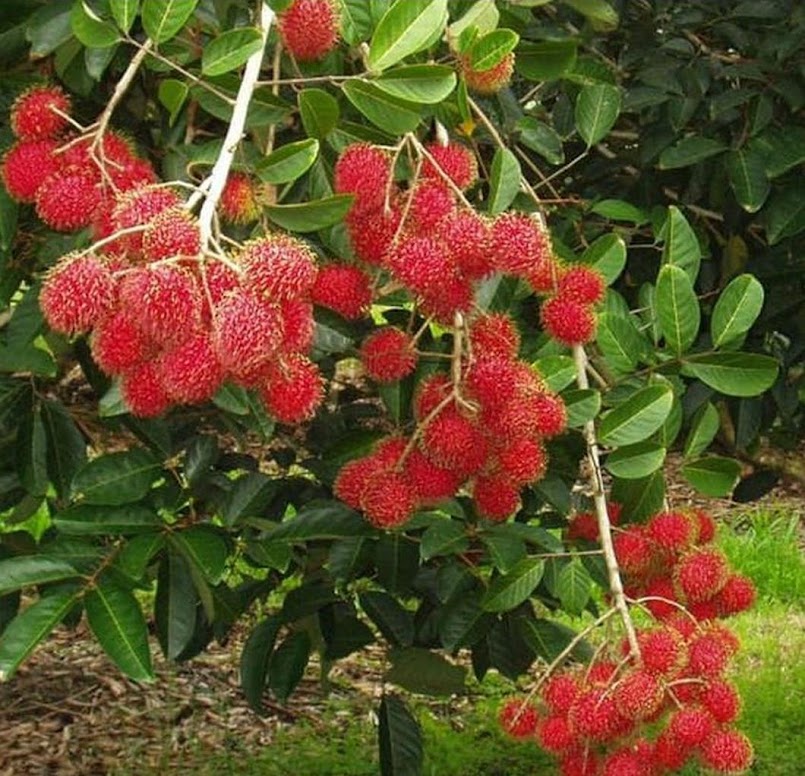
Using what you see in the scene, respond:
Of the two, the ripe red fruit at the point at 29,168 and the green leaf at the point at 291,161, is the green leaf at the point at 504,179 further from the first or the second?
the ripe red fruit at the point at 29,168

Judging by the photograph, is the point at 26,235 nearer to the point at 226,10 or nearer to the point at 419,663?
the point at 226,10

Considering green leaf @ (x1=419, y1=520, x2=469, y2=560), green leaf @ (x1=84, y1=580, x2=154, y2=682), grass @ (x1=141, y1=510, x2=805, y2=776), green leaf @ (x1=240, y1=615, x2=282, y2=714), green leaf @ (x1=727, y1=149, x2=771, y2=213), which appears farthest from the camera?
grass @ (x1=141, y1=510, x2=805, y2=776)

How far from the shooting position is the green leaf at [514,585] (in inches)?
58.6

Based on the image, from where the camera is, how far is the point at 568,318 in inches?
50.3

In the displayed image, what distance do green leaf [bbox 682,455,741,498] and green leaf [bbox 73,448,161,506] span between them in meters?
0.56

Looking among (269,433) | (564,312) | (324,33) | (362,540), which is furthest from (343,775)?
(324,33)

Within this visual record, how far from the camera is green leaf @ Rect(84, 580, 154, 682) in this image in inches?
51.7

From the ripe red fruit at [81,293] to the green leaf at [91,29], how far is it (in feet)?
1.20

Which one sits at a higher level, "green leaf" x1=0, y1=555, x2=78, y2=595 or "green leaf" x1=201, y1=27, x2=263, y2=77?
"green leaf" x1=201, y1=27, x2=263, y2=77

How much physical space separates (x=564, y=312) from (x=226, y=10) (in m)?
0.44

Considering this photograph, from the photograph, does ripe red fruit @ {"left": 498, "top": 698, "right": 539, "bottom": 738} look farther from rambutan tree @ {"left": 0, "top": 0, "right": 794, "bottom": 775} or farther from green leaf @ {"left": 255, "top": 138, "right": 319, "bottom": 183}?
green leaf @ {"left": 255, "top": 138, "right": 319, "bottom": 183}

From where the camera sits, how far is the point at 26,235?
1.58 m

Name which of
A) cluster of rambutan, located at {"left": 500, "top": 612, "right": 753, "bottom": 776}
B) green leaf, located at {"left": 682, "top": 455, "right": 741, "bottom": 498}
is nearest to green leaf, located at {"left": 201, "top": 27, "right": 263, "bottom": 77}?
cluster of rambutan, located at {"left": 500, "top": 612, "right": 753, "bottom": 776}

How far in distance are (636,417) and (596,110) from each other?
20.3 inches
